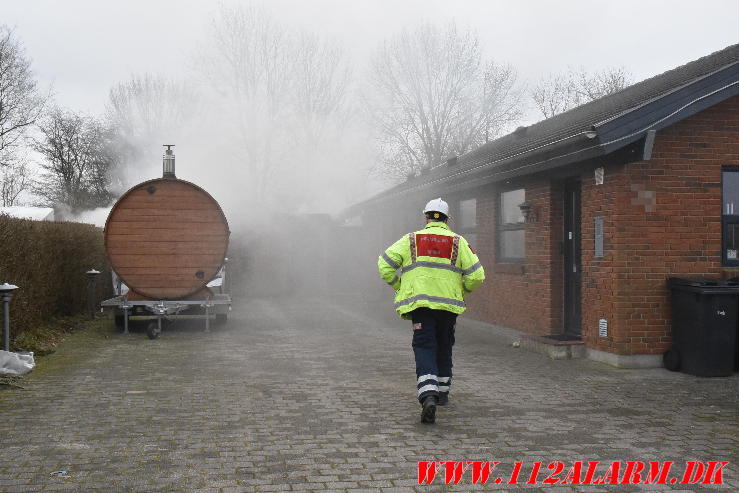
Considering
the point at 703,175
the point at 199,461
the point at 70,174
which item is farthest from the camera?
the point at 70,174

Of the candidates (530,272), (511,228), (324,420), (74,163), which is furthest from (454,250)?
(74,163)

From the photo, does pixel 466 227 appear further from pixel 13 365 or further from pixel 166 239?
pixel 13 365

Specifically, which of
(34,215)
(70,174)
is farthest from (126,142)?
(34,215)

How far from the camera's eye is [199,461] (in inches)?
187

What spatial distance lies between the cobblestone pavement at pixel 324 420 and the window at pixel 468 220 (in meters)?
4.07

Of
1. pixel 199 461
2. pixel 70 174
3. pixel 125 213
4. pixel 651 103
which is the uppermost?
pixel 70 174

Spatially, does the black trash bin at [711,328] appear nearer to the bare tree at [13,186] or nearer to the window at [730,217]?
the window at [730,217]

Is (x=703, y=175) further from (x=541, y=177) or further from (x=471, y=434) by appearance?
(x=471, y=434)

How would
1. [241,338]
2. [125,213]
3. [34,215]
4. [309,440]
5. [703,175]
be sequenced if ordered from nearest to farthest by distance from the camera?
[309,440]
[703,175]
[241,338]
[125,213]
[34,215]

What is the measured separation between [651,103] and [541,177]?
255 centimetres

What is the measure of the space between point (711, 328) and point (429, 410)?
393 centimetres

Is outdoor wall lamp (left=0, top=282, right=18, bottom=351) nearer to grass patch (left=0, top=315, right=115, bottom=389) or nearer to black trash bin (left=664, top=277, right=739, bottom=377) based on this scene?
grass patch (left=0, top=315, right=115, bottom=389)

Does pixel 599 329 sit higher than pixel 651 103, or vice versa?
pixel 651 103

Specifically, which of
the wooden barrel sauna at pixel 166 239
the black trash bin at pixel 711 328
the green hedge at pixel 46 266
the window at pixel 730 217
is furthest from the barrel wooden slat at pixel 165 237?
the window at pixel 730 217
